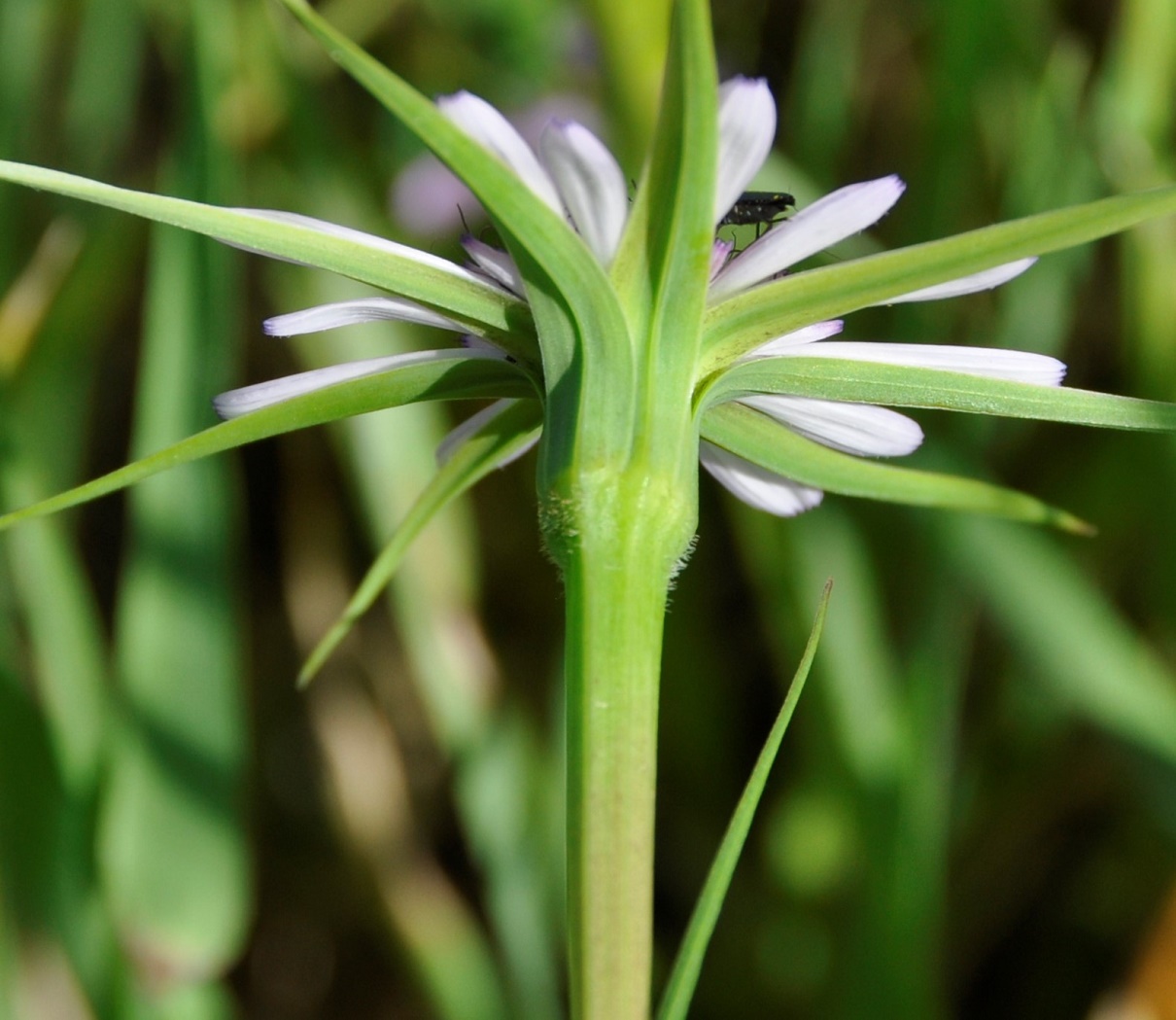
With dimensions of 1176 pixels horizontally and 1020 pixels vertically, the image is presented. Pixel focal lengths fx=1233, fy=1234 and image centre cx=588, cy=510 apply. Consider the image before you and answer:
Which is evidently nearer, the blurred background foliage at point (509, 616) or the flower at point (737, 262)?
the flower at point (737, 262)

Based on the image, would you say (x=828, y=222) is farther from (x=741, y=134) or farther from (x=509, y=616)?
(x=509, y=616)

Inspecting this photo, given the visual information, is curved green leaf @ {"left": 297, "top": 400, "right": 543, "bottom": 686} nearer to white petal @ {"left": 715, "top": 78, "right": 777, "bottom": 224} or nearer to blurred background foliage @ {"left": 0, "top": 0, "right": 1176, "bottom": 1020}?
white petal @ {"left": 715, "top": 78, "right": 777, "bottom": 224}

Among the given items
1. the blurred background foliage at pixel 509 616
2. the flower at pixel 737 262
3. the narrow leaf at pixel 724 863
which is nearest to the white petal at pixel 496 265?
the flower at pixel 737 262

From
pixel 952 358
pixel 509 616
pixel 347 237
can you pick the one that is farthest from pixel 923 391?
pixel 509 616

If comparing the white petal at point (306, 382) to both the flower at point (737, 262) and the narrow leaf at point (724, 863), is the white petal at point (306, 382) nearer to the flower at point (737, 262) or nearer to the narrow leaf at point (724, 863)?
the flower at point (737, 262)

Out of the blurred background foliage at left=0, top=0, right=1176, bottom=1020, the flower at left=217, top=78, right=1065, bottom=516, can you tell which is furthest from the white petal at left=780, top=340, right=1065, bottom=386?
the blurred background foliage at left=0, top=0, right=1176, bottom=1020
